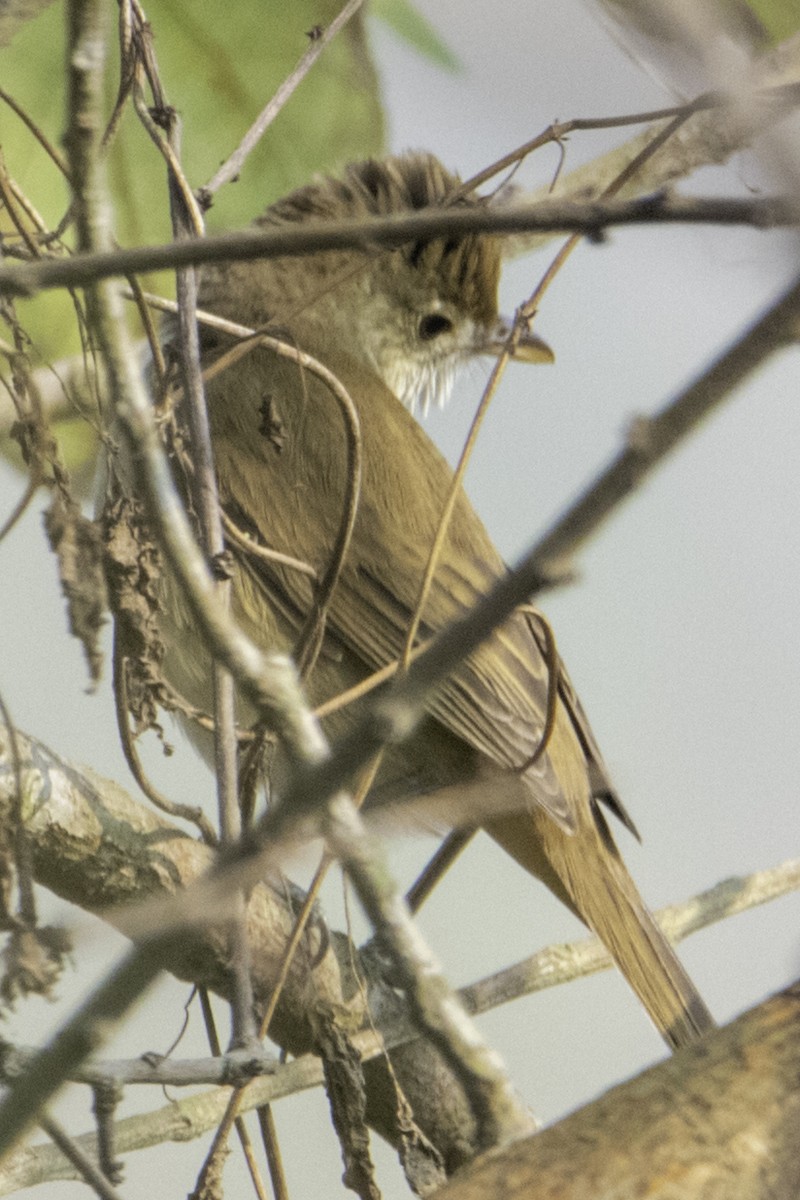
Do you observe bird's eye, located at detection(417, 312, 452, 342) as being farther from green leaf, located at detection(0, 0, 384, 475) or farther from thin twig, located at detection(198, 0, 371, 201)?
thin twig, located at detection(198, 0, 371, 201)

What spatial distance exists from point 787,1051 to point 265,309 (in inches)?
109

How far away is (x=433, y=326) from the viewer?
397 cm

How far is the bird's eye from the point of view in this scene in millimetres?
3949

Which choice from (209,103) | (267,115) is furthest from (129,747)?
(209,103)

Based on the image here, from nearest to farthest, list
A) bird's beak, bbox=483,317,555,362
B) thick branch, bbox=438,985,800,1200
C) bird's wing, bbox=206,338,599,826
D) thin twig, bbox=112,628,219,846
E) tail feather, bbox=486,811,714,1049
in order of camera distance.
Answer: thick branch, bbox=438,985,800,1200, thin twig, bbox=112,628,219,846, tail feather, bbox=486,811,714,1049, bird's wing, bbox=206,338,599,826, bird's beak, bbox=483,317,555,362

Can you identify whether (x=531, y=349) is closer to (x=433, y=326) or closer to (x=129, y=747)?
(x=433, y=326)

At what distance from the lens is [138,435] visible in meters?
1.06

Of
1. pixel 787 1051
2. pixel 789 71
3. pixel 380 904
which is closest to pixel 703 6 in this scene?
pixel 380 904

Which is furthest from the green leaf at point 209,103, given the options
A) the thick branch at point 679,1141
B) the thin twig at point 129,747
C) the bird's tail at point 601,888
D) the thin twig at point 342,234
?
the thick branch at point 679,1141

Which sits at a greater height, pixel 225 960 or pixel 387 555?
pixel 387 555

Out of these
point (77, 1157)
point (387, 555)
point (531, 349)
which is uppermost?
point (531, 349)

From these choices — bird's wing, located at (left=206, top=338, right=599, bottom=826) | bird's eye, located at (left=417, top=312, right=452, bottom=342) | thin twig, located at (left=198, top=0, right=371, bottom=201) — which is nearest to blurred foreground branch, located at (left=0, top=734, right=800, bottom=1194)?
bird's wing, located at (left=206, top=338, right=599, bottom=826)

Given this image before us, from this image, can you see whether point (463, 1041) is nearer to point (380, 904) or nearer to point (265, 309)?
point (380, 904)

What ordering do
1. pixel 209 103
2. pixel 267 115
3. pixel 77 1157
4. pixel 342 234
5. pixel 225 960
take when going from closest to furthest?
pixel 342 234, pixel 77 1157, pixel 267 115, pixel 225 960, pixel 209 103
